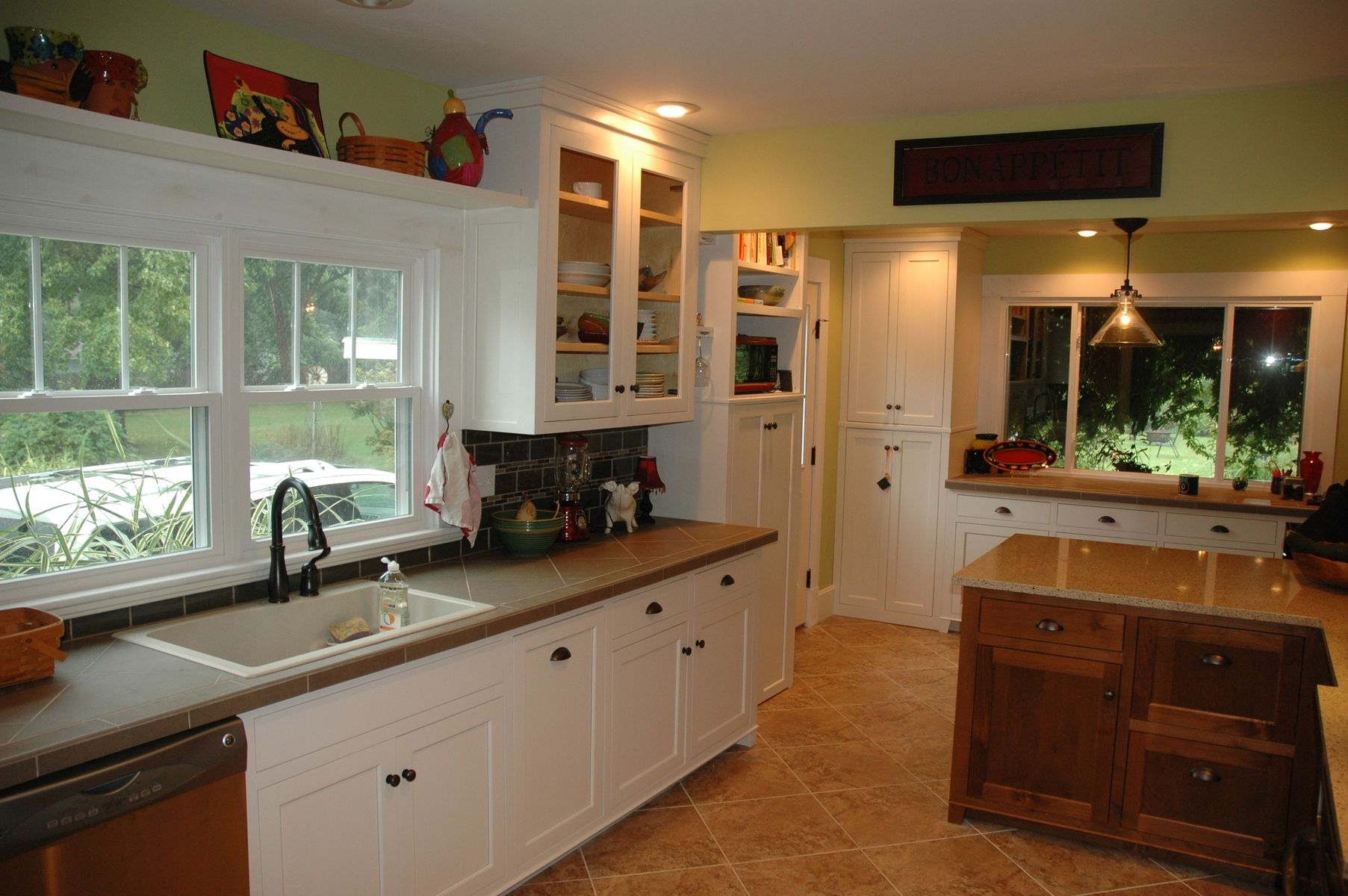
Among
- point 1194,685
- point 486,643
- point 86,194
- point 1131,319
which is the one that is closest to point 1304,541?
point 1194,685

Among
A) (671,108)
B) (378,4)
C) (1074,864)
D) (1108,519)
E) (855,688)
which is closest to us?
(378,4)

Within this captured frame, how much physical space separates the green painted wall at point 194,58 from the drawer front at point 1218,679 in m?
2.80

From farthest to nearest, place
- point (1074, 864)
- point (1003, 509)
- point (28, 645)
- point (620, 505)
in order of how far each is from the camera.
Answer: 1. point (1003, 509)
2. point (620, 505)
3. point (1074, 864)
4. point (28, 645)

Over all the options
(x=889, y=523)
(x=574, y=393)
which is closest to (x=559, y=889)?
(x=574, y=393)

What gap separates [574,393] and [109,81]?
1.62m

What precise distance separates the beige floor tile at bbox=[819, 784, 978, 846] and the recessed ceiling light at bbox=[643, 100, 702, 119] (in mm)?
2456

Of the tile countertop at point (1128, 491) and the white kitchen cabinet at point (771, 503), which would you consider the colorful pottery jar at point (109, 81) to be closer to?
the white kitchen cabinet at point (771, 503)

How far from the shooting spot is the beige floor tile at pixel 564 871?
285cm

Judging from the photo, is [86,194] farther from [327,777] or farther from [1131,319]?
[1131,319]

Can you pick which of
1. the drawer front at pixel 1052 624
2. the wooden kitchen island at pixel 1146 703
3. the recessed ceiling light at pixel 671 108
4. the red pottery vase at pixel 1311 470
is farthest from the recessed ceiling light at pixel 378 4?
the red pottery vase at pixel 1311 470

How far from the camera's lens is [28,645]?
6.41ft

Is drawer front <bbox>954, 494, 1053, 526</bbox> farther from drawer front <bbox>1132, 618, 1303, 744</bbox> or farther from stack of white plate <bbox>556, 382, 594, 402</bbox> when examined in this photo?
stack of white plate <bbox>556, 382, 594, 402</bbox>

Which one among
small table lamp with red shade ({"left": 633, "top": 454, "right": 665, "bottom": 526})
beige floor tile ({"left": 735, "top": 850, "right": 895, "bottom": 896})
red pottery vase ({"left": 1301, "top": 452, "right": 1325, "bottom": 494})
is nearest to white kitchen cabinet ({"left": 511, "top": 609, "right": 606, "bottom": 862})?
beige floor tile ({"left": 735, "top": 850, "right": 895, "bottom": 896})

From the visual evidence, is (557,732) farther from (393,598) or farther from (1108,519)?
(1108,519)
